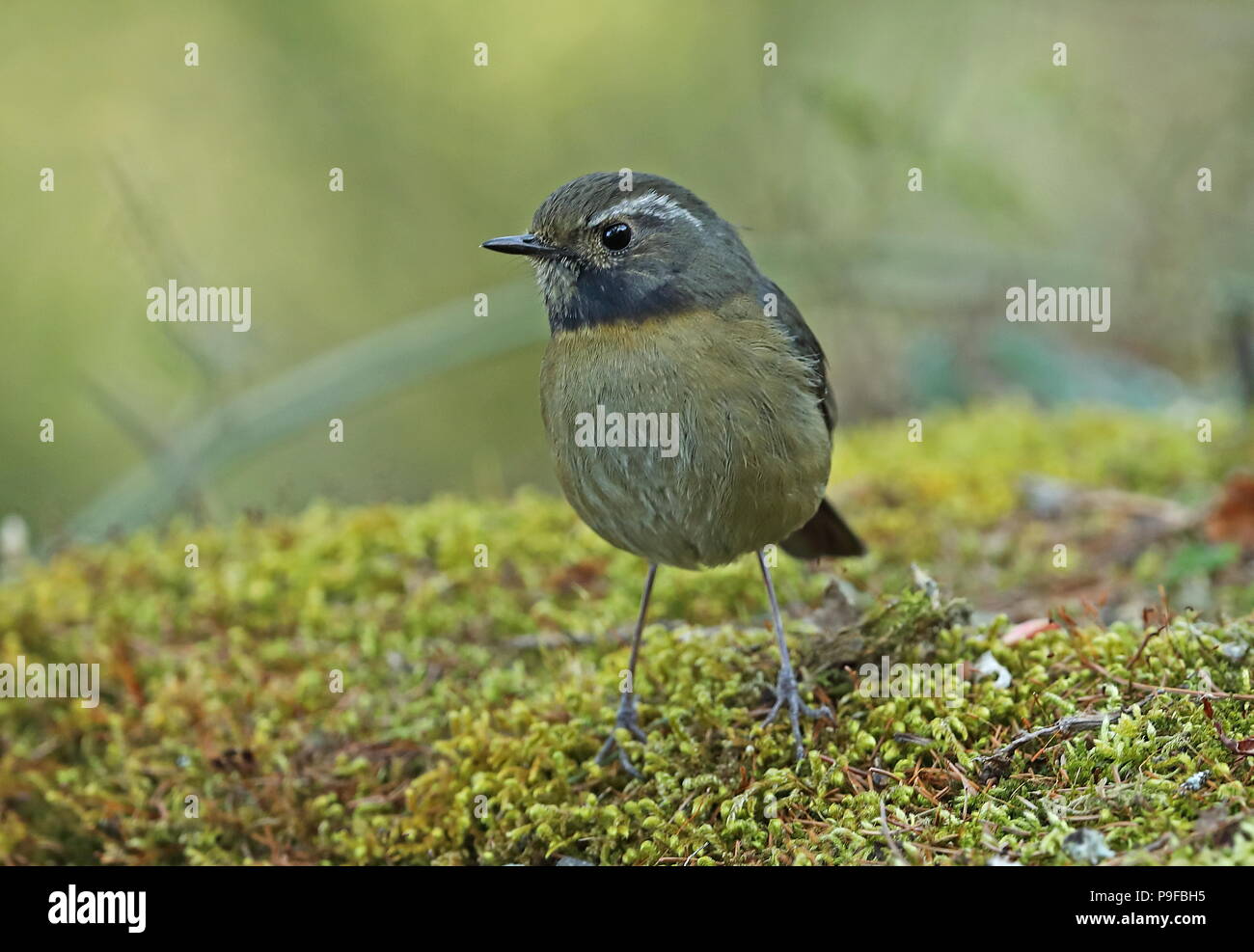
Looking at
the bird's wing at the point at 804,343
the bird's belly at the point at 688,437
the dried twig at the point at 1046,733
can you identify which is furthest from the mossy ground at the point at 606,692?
the bird's wing at the point at 804,343

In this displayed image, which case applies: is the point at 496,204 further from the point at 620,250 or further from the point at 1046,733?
the point at 1046,733

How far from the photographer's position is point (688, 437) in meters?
3.85

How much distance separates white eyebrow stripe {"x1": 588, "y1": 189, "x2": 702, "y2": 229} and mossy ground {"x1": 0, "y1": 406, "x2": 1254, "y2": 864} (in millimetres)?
1452

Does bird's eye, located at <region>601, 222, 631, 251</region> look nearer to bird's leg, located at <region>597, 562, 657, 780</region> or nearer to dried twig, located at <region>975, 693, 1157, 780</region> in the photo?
bird's leg, located at <region>597, 562, 657, 780</region>

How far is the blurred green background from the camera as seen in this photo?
761 cm

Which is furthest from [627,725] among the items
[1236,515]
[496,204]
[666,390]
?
[496,204]

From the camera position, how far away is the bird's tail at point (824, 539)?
14.9 feet

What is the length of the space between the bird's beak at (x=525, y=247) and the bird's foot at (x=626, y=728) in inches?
59.3

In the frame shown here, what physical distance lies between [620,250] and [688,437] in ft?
2.25

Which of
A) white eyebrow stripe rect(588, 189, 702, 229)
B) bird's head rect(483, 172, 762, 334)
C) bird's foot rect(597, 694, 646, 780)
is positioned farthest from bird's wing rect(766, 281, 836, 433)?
bird's foot rect(597, 694, 646, 780)

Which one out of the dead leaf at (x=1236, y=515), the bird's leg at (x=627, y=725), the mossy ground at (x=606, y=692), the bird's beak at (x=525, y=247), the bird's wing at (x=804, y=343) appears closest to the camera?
the mossy ground at (x=606, y=692)

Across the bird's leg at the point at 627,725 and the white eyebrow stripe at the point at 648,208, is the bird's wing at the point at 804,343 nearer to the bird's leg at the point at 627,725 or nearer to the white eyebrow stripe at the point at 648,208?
the white eyebrow stripe at the point at 648,208

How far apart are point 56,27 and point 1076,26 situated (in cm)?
949

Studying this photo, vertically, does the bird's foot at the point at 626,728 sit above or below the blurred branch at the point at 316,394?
below
